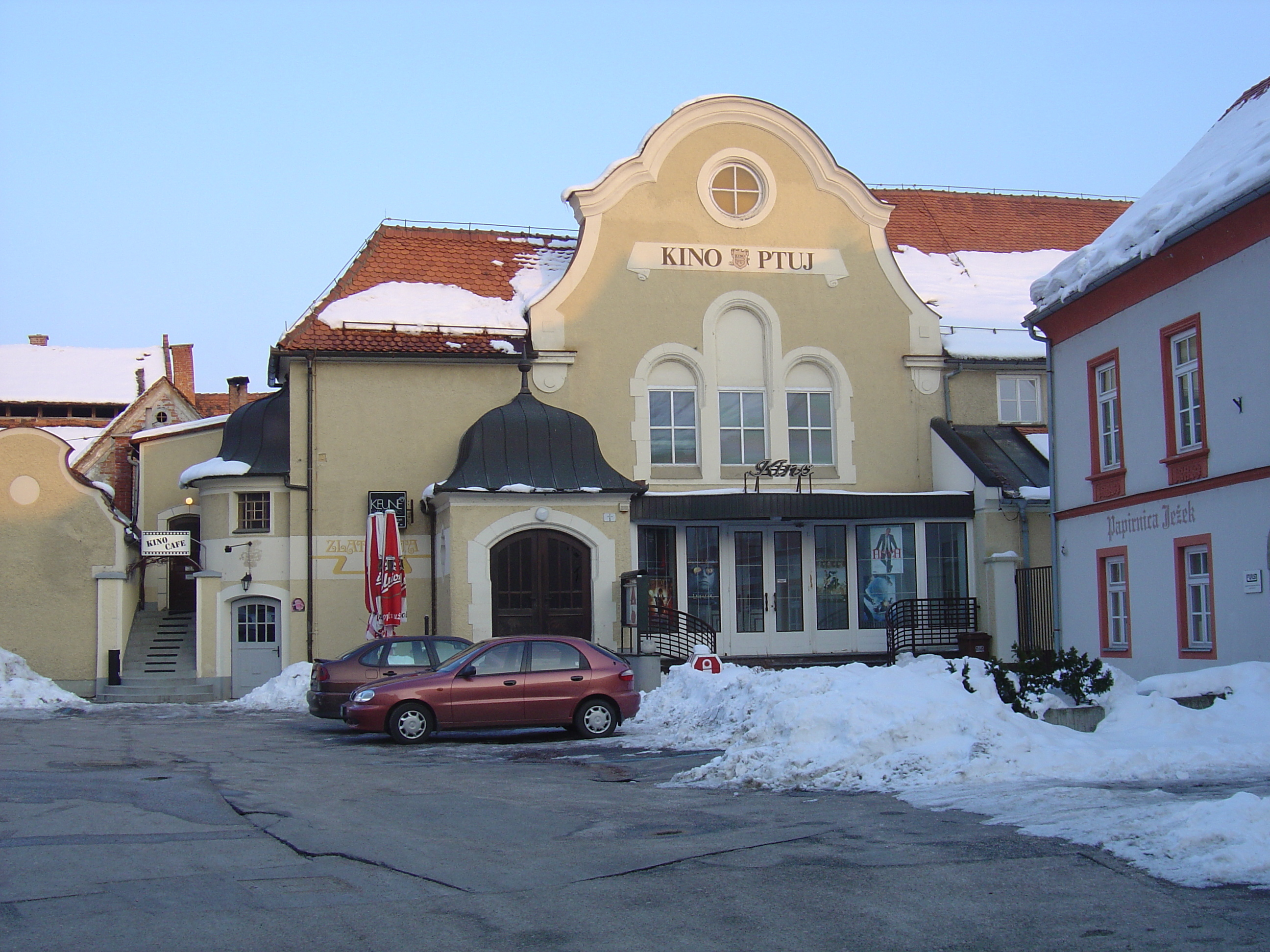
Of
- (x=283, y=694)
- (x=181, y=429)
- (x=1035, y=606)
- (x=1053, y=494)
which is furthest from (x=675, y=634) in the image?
(x=181, y=429)

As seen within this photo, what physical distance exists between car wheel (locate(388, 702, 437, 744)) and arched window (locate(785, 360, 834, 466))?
560 inches

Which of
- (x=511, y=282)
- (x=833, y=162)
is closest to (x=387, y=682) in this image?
(x=511, y=282)

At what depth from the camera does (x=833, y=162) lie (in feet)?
99.5

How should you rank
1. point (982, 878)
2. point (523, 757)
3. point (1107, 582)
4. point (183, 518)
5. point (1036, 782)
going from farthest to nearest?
point (183, 518), point (1107, 582), point (523, 757), point (1036, 782), point (982, 878)

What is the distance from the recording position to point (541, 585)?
26.6 metres

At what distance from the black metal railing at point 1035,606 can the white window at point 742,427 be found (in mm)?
6132

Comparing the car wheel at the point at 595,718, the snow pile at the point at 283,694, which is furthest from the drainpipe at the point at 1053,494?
the snow pile at the point at 283,694

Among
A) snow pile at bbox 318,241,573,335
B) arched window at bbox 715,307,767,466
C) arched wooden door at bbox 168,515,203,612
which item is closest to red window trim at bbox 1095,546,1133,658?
arched window at bbox 715,307,767,466

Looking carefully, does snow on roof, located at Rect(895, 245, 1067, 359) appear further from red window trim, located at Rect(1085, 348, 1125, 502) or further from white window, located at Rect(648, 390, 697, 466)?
red window trim, located at Rect(1085, 348, 1125, 502)

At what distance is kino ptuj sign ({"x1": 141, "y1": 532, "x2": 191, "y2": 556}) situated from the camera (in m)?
29.1

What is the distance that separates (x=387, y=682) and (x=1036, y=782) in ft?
30.3

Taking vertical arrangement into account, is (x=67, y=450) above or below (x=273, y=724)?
above

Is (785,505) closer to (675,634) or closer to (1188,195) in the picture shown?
(675,634)

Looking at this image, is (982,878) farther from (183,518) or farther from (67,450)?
(183,518)
